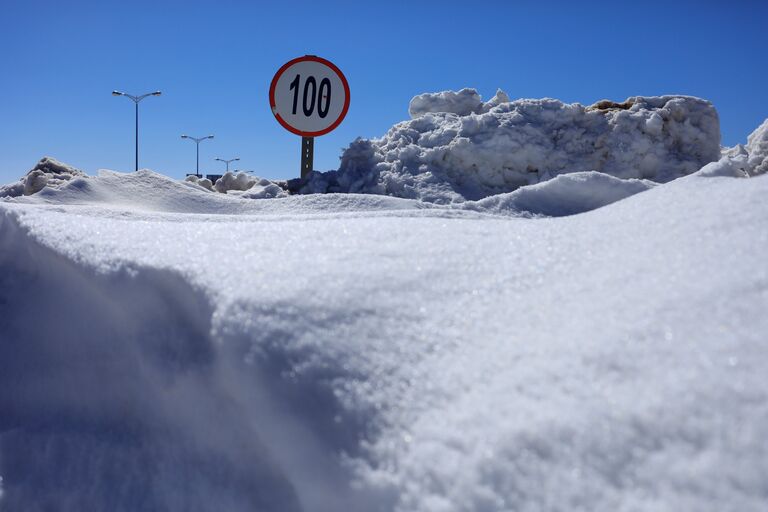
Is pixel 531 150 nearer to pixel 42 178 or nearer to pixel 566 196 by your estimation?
pixel 566 196

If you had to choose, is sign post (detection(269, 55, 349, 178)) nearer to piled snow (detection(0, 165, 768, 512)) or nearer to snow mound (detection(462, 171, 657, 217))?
snow mound (detection(462, 171, 657, 217))

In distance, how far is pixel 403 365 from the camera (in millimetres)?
728

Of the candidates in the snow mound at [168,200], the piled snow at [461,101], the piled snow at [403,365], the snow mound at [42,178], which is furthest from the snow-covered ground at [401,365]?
the piled snow at [461,101]

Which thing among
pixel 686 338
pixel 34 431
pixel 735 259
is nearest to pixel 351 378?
pixel 686 338

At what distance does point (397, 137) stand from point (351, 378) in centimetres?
358

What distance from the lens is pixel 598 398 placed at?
61cm

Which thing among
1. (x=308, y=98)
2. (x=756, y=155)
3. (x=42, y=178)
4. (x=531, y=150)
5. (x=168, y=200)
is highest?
(x=308, y=98)

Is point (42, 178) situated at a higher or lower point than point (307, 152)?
lower

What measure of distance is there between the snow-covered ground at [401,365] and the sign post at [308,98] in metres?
3.17

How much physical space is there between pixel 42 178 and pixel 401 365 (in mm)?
4074

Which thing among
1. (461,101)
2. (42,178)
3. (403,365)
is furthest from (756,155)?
(42,178)

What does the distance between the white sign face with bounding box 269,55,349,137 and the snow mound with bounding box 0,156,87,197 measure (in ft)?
4.84

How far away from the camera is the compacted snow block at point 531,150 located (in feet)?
12.3

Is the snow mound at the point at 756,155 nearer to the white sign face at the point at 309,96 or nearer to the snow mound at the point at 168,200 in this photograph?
the snow mound at the point at 168,200
